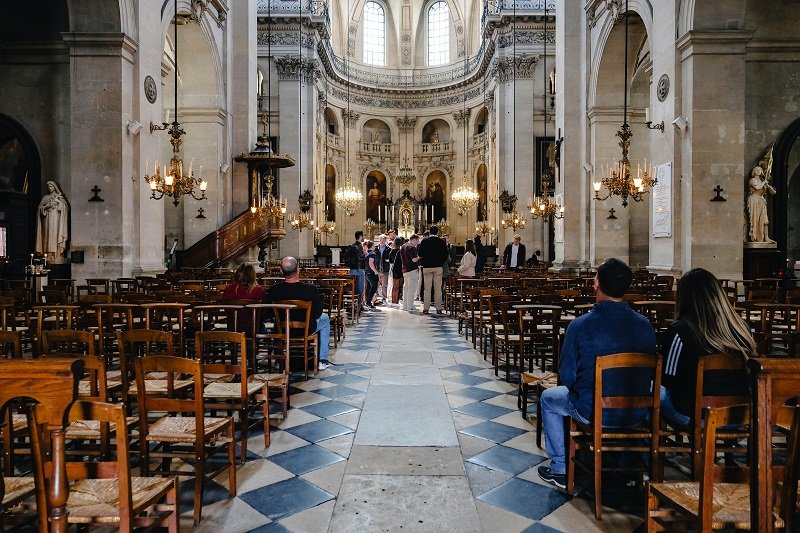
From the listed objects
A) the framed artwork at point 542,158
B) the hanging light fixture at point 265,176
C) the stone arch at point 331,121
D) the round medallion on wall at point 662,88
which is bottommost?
the hanging light fixture at point 265,176

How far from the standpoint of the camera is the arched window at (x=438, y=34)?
3762 centimetres

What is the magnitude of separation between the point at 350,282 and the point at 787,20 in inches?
460

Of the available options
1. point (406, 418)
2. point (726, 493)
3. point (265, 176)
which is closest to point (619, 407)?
point (726, 493)

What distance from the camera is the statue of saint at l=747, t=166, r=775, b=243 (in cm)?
1156

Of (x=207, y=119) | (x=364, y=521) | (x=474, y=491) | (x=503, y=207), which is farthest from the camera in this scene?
(x=503, y=207)

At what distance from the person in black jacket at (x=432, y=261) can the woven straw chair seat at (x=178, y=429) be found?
1014 centimetres

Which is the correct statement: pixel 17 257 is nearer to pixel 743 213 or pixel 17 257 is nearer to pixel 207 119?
pixel 207 119

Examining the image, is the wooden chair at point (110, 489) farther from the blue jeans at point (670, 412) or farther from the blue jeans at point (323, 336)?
the blue jeans at point (323, 336)

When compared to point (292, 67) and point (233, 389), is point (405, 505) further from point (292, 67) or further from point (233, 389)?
point (292, 67)

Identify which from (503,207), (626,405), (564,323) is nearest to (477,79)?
(503,207)

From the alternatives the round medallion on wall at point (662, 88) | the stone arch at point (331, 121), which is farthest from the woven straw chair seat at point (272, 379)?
the stone arch at point (331, 121)

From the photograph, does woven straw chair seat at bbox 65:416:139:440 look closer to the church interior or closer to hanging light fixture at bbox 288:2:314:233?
the church interior

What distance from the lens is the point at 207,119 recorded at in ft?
59.4

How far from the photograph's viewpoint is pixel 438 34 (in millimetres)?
38000
